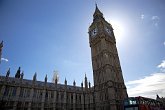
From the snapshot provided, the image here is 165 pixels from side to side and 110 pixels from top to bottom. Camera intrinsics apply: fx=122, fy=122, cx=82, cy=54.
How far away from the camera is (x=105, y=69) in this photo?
A: 149 feet

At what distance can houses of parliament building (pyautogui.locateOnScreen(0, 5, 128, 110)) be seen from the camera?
40059 mm

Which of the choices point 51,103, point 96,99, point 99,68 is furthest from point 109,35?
point 51,103

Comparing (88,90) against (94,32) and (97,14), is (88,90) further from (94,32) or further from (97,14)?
(97,14)

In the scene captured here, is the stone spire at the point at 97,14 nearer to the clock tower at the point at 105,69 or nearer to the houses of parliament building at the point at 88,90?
the clock tower at the point at 105,69

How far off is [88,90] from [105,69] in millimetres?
13250

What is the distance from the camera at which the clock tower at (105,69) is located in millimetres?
41125

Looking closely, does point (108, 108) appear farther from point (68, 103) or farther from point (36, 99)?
point (36, 99)

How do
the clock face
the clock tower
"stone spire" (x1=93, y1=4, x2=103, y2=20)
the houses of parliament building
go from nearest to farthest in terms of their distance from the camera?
the houses of parliament building → the clock tower → the clock face → "stone spire" (x1=93, y1=4, x2=103, y2=20)

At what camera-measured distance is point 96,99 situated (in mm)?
45562

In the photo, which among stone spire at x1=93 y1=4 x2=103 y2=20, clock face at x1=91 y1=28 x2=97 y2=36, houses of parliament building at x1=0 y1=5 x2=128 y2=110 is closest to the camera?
houses of parliament building at x1=0 y1=5 x2=128 y2=110

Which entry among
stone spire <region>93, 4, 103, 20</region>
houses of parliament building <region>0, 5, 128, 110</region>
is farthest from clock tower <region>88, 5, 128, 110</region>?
stone spire <region>93, 4, 103, 20</region>

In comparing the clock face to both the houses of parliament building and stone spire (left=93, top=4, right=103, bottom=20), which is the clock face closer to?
the houses of parliament building

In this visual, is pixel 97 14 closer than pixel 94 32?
No

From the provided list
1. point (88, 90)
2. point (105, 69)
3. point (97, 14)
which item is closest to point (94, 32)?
point (97, 14)
